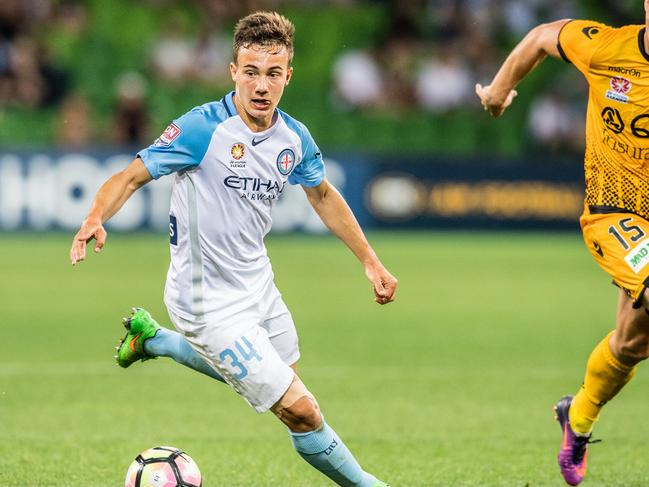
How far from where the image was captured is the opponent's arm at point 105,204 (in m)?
4.89

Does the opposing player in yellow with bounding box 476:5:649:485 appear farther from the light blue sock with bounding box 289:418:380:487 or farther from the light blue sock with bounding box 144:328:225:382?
the light blue sock with bounding box 144:328:225:382

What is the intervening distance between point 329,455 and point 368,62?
15162mm

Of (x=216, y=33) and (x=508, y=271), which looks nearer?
(x=508, y=271)

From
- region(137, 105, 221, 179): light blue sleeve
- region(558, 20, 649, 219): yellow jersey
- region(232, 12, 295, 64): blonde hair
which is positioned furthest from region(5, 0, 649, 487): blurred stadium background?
region(232, 12, 295, 64): blonde hair

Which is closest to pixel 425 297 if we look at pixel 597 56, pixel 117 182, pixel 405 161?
pixel 405 161

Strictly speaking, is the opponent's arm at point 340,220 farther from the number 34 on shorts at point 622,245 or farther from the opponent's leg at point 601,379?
the opponent's leg at point 601,379

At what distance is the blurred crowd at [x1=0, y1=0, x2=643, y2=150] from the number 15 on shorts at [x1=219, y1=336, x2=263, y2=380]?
13605mm

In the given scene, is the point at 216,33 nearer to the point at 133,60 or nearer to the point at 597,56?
the point at 133,60

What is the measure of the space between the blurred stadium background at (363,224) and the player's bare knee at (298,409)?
152 cm

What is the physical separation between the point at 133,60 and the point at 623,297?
14.8 meters

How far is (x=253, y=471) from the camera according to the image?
20.9 ft

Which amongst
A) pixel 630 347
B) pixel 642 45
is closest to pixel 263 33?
pixel 642 45

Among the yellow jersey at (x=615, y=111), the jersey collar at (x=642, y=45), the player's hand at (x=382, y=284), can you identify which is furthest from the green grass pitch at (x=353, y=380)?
the jersey collar at (x=642, y=45)

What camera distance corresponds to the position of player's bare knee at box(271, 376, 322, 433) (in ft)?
17.0
